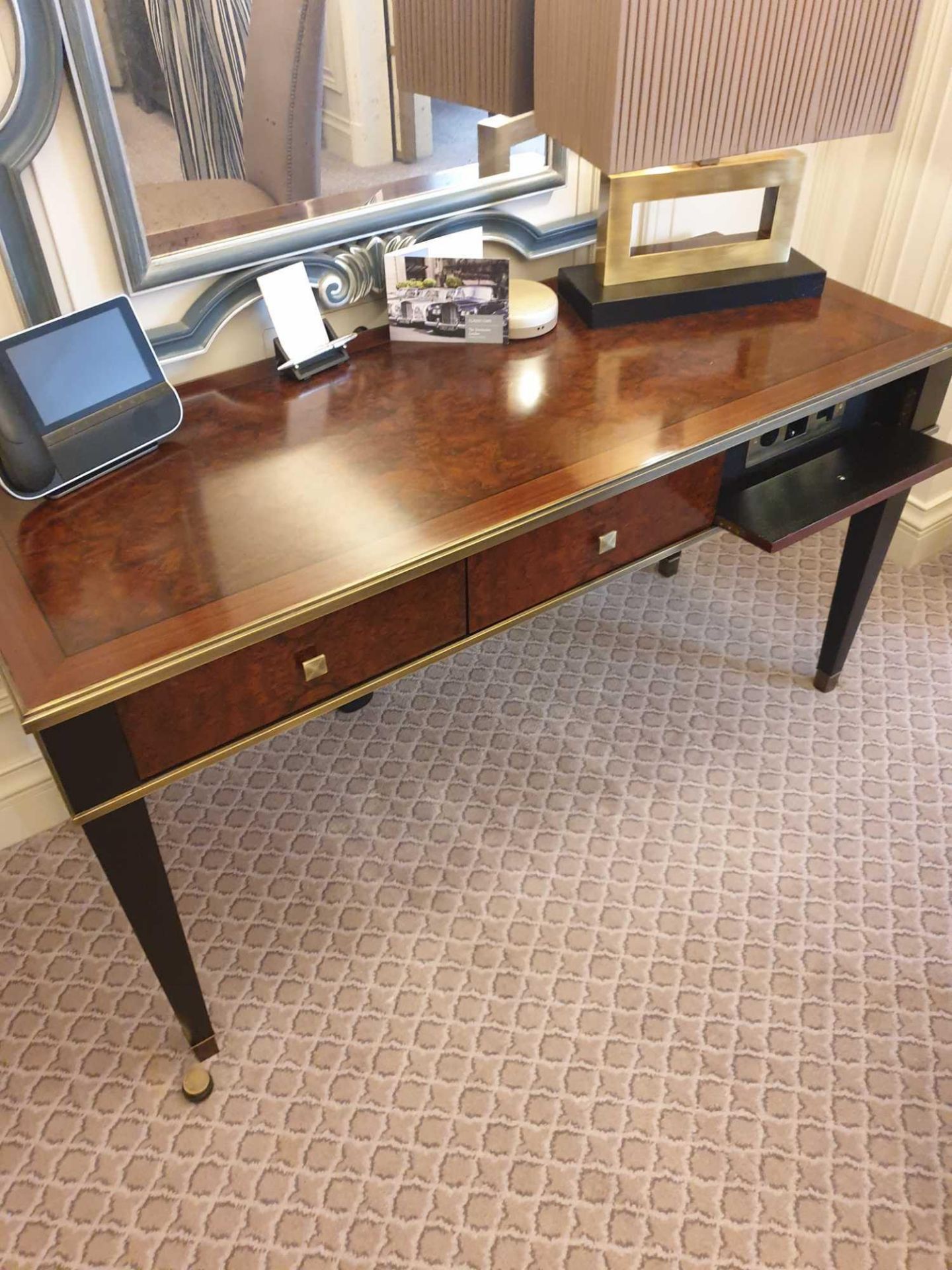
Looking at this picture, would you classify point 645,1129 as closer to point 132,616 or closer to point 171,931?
point 171,931

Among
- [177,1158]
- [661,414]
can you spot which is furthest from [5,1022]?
[661,414]

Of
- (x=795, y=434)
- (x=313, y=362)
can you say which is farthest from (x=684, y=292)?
(x=313, y=362)

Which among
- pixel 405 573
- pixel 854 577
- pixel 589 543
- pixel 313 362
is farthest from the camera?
pixel 854 577

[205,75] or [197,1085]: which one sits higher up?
[205,75]

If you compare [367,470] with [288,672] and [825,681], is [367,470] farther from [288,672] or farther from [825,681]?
[825,681]

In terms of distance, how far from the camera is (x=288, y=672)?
1.12 meters

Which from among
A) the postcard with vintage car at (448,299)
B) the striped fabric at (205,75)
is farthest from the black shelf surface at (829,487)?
the striped fabric at (205,75)

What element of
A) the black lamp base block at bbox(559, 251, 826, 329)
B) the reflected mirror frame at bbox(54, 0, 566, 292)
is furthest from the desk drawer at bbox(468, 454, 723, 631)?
the reflected mirror frame at bbox(54, 0, 566, 292)

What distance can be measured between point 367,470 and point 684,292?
0.64m

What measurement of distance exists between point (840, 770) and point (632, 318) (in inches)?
36.3

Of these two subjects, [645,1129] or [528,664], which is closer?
[645,1129]

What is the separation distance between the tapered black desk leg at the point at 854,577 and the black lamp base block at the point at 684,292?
383 mm

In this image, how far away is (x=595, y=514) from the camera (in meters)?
1.28

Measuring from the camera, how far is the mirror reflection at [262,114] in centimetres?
117
